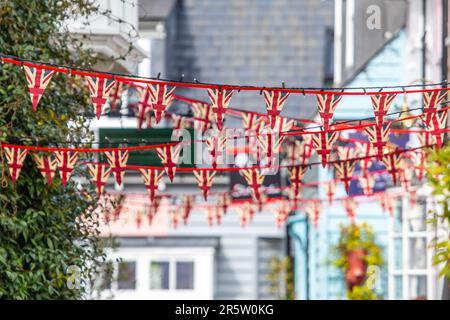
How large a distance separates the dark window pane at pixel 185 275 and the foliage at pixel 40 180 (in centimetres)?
1773

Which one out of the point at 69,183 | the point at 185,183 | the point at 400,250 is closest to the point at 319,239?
the point at 400,250

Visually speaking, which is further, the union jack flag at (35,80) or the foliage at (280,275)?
the foliage at (280,275)

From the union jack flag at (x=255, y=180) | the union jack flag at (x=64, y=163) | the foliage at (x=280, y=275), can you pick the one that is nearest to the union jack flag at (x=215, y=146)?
the union jack flag at (x=64, y=163)

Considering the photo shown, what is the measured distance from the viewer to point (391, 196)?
22.7m

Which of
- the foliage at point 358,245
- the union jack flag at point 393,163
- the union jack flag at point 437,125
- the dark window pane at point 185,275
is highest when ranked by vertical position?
the union jack flag at point 437,125

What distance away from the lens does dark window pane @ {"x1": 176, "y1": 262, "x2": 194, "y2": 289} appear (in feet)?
110

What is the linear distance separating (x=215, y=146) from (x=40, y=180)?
5.01ft

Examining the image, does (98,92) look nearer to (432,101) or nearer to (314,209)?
(432,101)

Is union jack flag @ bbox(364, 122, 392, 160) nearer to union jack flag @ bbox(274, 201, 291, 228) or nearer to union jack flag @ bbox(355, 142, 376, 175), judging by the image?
union jack flag @ bbox(355, 142, 376, 175)

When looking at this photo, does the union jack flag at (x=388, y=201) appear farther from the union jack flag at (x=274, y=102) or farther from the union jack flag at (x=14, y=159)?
the union jack flag at (x=274, y=102)

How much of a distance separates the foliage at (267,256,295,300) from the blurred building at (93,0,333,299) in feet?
1.12

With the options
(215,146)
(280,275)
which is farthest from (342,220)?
(215,146)

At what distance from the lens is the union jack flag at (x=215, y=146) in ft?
46.4
